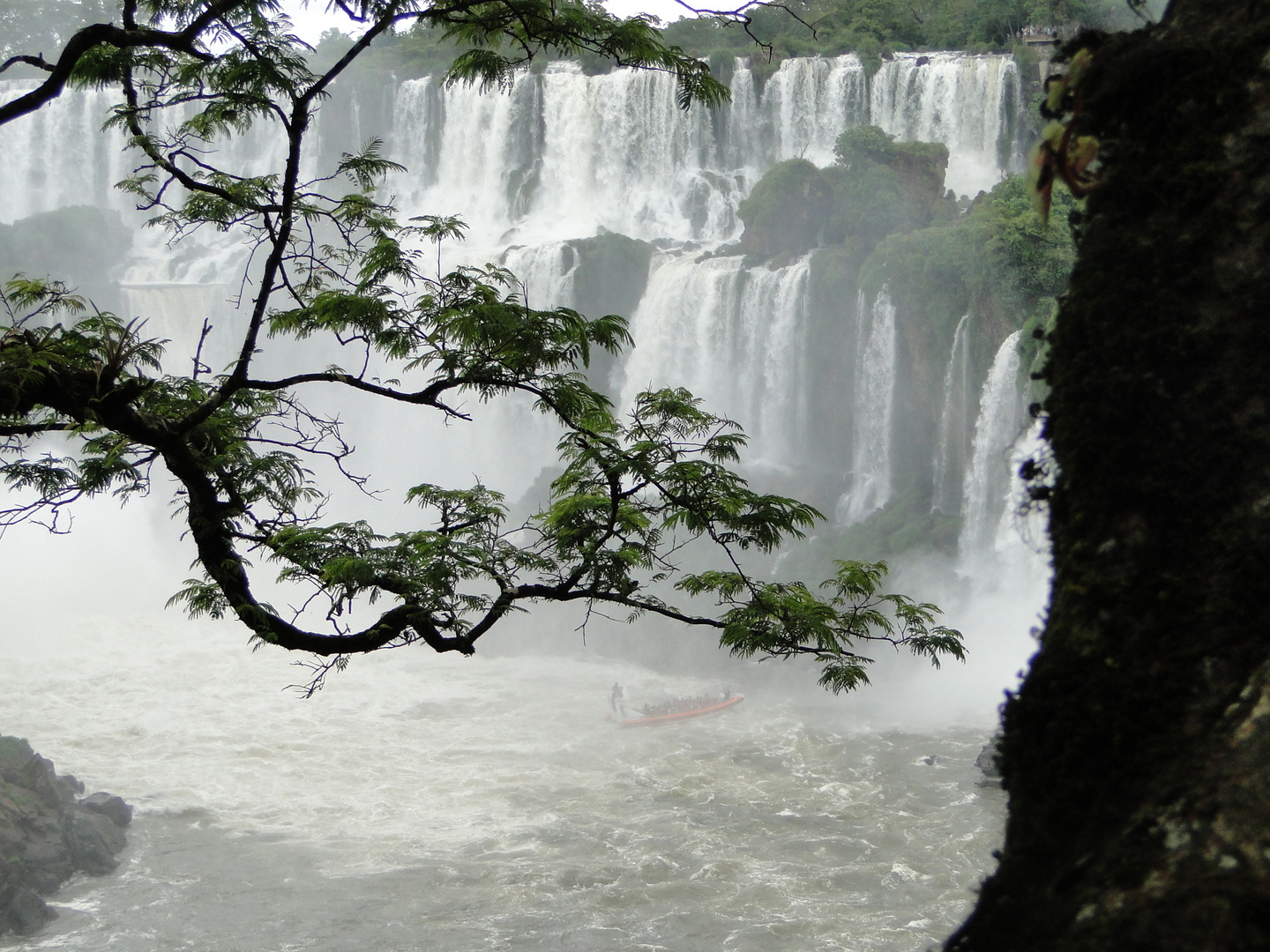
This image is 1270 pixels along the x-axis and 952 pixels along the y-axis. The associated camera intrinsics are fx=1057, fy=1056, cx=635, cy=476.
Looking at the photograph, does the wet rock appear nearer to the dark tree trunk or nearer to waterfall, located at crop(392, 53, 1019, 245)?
the dark tree trunk

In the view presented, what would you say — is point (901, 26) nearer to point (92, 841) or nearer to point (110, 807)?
point (110, 807)

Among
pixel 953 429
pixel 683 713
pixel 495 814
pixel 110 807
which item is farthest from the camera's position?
pixel 953 429

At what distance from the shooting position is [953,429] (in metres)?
19.0

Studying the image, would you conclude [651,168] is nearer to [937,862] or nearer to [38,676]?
[38,676]

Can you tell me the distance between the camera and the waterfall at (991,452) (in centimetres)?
1669

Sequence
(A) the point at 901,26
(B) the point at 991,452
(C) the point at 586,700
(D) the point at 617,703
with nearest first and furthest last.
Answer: (D) the point at 617,703
(B) the point at 991,452
(C) the point at 586,700
(A) the point at 901,26

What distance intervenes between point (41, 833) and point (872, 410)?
50.2ft

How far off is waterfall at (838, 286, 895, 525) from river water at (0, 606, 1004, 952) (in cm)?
474

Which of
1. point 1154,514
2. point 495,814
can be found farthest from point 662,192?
point 1154,514

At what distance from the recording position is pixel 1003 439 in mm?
16859

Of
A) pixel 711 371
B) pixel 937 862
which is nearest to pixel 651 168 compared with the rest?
pixel 711 371

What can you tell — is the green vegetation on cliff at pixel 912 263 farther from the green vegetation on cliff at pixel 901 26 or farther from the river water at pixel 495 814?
the river water at pixel 495 814

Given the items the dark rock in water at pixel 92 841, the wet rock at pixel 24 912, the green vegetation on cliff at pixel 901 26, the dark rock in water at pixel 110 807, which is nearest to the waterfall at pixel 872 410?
the green vegetation on cliff at pixel 901 26

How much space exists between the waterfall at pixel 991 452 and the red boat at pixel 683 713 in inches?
203
